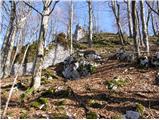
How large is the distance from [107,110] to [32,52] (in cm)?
1233

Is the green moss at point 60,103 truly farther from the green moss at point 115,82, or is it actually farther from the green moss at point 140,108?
the green moss at point 140,108

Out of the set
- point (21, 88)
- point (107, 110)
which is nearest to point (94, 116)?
point (107, 110)

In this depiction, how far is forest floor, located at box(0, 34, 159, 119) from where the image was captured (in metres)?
9.40

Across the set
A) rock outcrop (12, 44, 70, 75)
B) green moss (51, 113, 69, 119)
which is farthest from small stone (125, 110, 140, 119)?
rock outcrop (12, 44, 70, 75)

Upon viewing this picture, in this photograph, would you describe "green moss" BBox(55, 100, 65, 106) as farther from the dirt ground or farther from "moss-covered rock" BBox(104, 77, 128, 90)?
"moss-covered rock" BBox(104, 77, 128, 90)

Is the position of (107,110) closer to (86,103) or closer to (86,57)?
(86,103)

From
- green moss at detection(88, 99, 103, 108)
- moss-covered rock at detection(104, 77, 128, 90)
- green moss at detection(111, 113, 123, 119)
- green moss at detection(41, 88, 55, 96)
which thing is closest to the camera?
green moss at detection(111, 113, 123, 119)

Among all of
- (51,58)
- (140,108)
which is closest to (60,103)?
(140,108)

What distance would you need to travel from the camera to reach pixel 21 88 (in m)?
12.6

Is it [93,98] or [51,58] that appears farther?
[51,58]

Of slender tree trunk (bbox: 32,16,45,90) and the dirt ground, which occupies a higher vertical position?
slender tree trunk (bbox: 32,16,45,90)

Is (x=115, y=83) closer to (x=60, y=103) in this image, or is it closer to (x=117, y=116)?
(x=60, y=103)

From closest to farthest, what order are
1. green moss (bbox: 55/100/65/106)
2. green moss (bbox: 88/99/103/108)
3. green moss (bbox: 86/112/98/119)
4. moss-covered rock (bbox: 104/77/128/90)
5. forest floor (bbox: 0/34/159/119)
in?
green moss (bbox: 86/112/98/119)
forest floor (bbox: 0/34/159/119)
green moss (bbox: 88/99/103/108)
green moss (bbox: 55/100/65/106)
moss-covered rock (bbox: 104/77/128/90)

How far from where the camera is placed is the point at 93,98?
34.8ft
